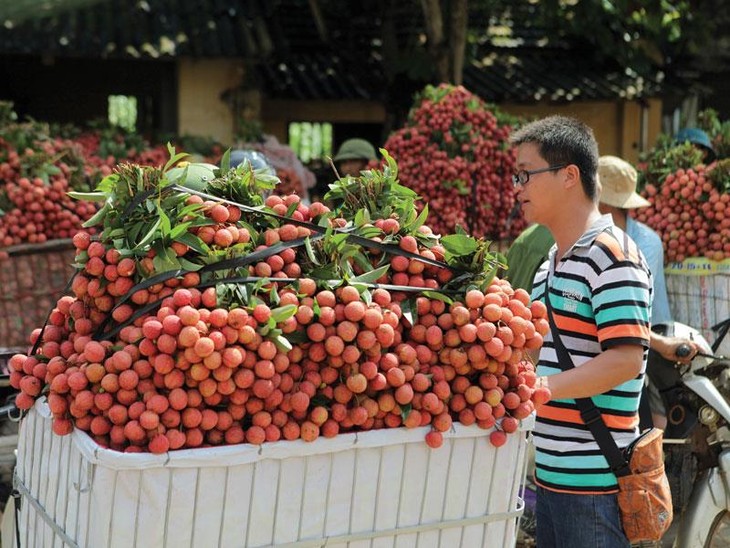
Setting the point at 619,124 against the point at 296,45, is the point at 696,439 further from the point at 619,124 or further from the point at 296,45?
the point at 619,124

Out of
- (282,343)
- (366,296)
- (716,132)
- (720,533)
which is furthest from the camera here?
(716,132)

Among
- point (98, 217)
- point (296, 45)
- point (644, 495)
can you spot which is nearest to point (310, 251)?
point (98, 217)

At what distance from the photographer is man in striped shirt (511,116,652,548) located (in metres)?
2.61

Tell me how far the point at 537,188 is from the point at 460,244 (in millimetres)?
553

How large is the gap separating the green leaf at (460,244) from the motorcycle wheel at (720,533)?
78.4 inches

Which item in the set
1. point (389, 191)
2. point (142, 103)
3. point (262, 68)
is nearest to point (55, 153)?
point (389, 191)

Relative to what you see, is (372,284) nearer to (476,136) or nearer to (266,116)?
(476,136)

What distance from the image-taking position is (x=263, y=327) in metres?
2.01

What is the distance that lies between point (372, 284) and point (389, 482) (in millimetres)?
433

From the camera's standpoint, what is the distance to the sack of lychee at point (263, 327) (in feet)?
6.47

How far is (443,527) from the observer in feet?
7.14

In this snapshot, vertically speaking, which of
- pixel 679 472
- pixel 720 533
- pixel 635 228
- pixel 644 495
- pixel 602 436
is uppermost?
pixel 635 228

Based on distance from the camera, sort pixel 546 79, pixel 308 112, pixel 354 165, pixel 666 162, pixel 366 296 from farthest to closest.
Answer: pixel 546 79 → pixel 308 112 → pixel 354 165 → pixel 666 162 → pixel 366 296

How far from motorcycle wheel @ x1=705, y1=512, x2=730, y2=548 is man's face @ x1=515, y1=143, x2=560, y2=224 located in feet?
5.29
